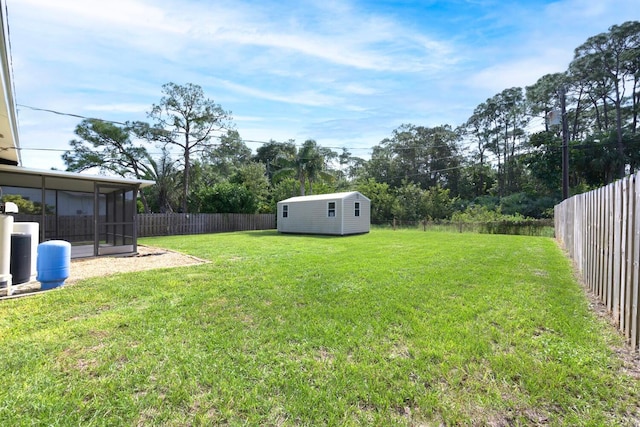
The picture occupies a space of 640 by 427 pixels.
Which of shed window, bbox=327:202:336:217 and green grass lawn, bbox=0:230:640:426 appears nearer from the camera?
green grass lawn, bbox=0:230:640:426

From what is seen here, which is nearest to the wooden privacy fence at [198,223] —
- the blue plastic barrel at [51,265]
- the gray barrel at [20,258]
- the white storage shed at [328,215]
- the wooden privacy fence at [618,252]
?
the white storage shed at [328,215]

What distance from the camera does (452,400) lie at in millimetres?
1940

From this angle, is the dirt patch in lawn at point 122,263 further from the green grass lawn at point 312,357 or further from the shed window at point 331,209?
the shed window at point 331,209

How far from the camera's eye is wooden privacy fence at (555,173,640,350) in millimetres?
2629

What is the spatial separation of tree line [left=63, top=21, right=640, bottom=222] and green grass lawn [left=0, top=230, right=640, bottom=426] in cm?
1427

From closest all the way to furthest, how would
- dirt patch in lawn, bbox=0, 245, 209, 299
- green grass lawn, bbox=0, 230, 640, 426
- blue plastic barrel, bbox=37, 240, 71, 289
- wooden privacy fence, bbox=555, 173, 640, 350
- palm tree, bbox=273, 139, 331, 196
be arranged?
green grass lawn, bbox=0, 230, 640, 426 < wooden privacy fence, bbox=555, 173, 640, 350 < blue plastic barrel, bbox=37, 240, 71, 289 < dirt patch in lawn, bbox=0, 245, 209, 299 < palm tree, bbox=273, 139, 331, 196

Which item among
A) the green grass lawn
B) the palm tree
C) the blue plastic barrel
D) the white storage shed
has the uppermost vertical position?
the palm tree

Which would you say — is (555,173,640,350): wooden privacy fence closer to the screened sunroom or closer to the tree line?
the screened sunroom

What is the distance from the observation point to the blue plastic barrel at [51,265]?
4.56m

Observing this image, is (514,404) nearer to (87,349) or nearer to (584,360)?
(584,360)

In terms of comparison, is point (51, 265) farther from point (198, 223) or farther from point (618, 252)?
point (198, 223)

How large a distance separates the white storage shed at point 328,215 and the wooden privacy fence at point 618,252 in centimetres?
1162

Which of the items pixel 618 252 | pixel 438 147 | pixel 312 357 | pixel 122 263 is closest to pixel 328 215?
pixel 122 263

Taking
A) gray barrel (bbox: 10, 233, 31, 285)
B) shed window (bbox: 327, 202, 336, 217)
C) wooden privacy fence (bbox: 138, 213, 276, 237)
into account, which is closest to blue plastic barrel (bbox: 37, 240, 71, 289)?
gray barrel (bbox: 10, 233, 31, 285)
